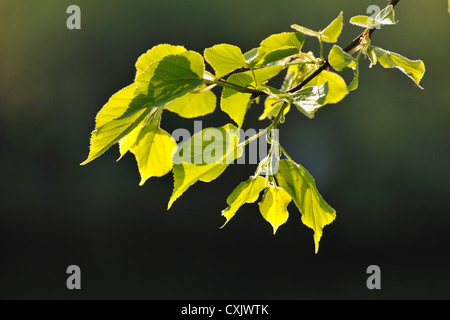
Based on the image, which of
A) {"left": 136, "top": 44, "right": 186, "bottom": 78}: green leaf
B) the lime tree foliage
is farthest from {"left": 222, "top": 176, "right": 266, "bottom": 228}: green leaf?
{"left": 136, "top": 44, "right": 186, "bottom": 78}: green leaf

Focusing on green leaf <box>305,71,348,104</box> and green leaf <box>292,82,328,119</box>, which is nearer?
green leaf <box>292,82,328,119</box>

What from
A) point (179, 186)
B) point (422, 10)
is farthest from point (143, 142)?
point (422, 10)

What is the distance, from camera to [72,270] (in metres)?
4.23

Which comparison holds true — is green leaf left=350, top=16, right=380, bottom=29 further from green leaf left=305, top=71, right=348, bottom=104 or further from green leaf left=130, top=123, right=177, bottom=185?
green leaf left=130, top=123, right=177, bottom=185

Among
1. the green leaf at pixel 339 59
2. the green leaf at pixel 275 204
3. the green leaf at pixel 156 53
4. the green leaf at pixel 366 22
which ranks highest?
the green leaf at pixel 366 22

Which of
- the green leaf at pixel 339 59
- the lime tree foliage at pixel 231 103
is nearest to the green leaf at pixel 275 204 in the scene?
the lime tree foliage at pixel 231 103

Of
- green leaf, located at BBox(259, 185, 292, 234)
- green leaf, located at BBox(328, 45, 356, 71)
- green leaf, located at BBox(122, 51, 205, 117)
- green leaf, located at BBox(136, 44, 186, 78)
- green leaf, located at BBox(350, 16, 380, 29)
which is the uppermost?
green leaf, located at BBox(350, 16, 380, 29)

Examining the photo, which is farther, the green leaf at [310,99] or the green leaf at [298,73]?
the green leaf at [298,73]

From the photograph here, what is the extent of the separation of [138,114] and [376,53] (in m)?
0.16

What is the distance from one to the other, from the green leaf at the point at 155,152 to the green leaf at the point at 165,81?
7 cm

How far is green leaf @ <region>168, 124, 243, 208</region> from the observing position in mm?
286

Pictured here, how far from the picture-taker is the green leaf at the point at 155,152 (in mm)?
323

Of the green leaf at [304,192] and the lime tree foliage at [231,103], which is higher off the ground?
the lime tree foliage at [231,103]

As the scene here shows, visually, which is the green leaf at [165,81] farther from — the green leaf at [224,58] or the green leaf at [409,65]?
Result: the green leaf at [409,65]
